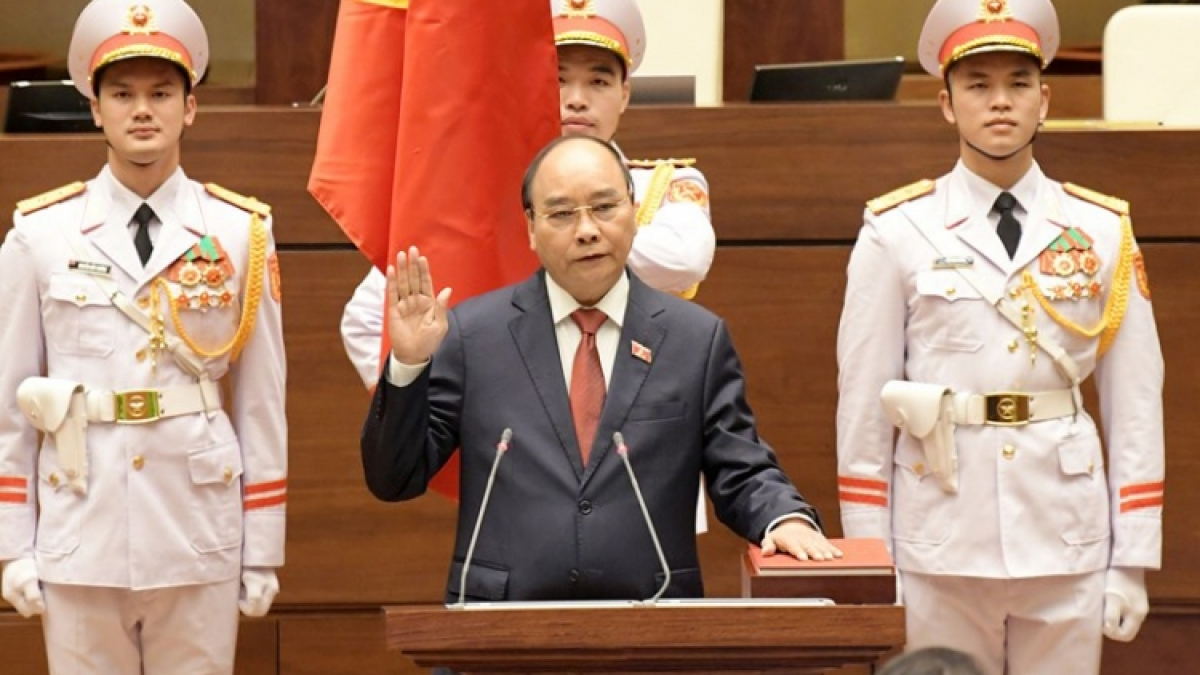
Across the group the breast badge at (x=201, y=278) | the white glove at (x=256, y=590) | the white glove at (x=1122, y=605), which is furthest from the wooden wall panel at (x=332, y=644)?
the white glove at (x=1122, y=605)

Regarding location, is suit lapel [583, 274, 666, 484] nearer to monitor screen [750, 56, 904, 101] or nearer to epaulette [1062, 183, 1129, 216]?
epaulette [1062, 183, 1129, 216]

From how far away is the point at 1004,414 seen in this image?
344 centimetres

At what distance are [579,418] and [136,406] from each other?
99 cm

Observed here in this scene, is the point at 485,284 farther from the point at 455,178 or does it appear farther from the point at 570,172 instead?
the point at 570,172

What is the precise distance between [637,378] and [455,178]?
0.62 m

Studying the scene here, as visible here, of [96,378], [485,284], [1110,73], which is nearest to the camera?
[485,284]

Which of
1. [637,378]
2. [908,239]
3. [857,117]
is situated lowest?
[637,378]

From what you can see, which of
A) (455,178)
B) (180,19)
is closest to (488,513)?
(455,178)

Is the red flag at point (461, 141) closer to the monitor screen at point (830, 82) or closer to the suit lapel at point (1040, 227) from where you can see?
the suit lapel at point (1040, 227)

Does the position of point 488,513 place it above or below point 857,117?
below

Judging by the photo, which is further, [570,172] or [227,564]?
[227,564]

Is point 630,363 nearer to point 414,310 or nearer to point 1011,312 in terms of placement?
point 414,310

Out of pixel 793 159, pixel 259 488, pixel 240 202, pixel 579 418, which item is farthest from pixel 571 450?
pixel 793 159

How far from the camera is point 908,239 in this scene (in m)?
3.50
